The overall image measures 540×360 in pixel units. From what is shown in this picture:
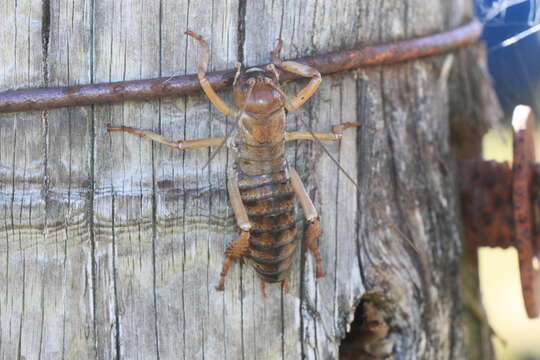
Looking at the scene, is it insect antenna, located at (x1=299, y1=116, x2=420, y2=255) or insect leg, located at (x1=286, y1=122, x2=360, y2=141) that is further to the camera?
insect leg, located at (x1=286, y1=122, x2=360, y2=141)

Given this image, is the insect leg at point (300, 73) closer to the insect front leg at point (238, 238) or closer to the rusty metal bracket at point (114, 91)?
the rusty metal bracket at point (114, 91)

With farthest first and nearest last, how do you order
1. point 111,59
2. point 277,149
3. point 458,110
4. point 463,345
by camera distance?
point 458,110, point 463,345, point 277,149, point 111,59

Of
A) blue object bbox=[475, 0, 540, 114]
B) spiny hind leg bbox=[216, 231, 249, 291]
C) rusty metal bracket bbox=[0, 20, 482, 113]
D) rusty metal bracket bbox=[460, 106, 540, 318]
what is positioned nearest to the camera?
rusty metal bracket bbox=[0, 20, 482, 113]

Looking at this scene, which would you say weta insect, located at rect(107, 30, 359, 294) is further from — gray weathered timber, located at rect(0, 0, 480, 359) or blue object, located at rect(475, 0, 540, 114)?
blue object, located at rect(475, 0, 540, 114)

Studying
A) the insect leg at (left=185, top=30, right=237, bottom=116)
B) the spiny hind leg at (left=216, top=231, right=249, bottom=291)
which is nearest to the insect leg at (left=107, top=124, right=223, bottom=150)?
the insect leg at (left=185, top=30, right=237, bottom=116)

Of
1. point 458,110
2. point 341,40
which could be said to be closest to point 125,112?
point 341,40

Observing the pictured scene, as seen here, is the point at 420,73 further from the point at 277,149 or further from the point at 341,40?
the point at 277,149
